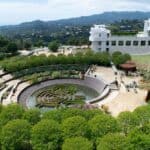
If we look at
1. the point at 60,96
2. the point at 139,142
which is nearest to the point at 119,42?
the point at 60,96

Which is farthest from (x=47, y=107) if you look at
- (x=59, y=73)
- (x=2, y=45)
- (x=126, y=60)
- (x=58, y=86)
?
(x=2, y=45)

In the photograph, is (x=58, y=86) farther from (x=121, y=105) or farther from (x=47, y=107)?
(x=121, y=105)

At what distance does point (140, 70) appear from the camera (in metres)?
52.3

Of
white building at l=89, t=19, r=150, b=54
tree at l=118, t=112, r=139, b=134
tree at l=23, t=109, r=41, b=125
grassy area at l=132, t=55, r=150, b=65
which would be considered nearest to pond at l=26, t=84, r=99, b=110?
tree at l=23, t=109, r=41, b=125

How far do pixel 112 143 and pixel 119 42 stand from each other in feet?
144

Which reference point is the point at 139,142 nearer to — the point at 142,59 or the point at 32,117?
the point at 32,117

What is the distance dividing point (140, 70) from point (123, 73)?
2.75 m

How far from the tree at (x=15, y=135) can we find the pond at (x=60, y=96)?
1489cm

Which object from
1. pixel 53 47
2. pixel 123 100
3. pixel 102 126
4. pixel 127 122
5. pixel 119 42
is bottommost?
pixel 123 100

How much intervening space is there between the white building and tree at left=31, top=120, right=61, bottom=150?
136ft

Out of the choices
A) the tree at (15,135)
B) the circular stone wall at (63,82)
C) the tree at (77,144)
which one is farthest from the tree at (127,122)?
the circular stone wall at (63,82)

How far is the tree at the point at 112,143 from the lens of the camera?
881 inches

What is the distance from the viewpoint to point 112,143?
2248cm

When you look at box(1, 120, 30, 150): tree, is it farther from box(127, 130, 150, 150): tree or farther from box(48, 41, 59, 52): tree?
box(48, 41, 59, 52): tree
